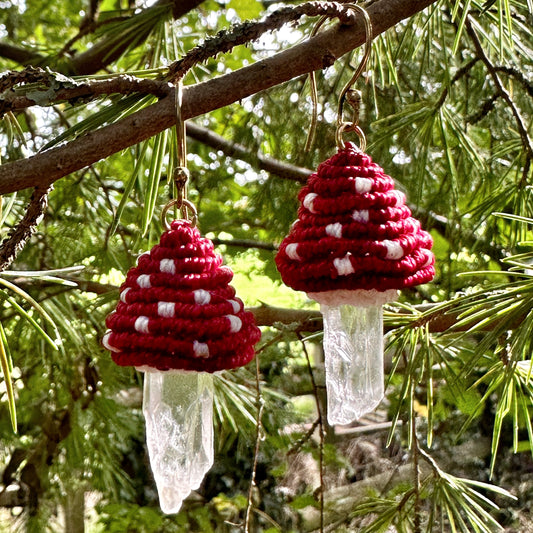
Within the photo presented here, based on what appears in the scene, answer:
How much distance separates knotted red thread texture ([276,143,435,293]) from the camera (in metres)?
0.37

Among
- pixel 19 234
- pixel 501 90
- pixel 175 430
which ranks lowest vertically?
pixel 175 430

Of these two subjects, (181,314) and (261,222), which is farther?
(261,222)

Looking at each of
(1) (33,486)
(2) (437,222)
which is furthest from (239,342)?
(1) (33,486)

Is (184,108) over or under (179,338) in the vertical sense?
over

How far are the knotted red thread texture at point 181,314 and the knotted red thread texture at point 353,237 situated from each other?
0.04 metres

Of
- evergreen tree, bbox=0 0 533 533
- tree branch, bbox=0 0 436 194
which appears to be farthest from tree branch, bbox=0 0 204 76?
tree branch, bbox=0 0 436 194

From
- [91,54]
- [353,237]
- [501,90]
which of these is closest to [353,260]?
[353,237]

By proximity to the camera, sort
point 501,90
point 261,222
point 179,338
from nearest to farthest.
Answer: point 179,338 → point 501,90 → point 261,222

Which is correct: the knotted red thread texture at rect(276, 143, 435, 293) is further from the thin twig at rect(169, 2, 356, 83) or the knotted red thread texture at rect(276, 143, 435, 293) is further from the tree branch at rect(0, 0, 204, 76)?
the tree branch at rect(0, 0, 204, 76)

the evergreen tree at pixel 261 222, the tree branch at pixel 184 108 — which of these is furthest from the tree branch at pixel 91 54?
the tree branch at pixel 184 108

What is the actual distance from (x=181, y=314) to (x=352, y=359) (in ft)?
0.34

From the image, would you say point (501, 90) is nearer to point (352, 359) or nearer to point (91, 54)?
point (352, 359)

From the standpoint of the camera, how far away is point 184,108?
1.26 feet

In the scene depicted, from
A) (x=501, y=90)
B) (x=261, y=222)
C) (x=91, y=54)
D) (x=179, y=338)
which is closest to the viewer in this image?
(x=179, y=338)
